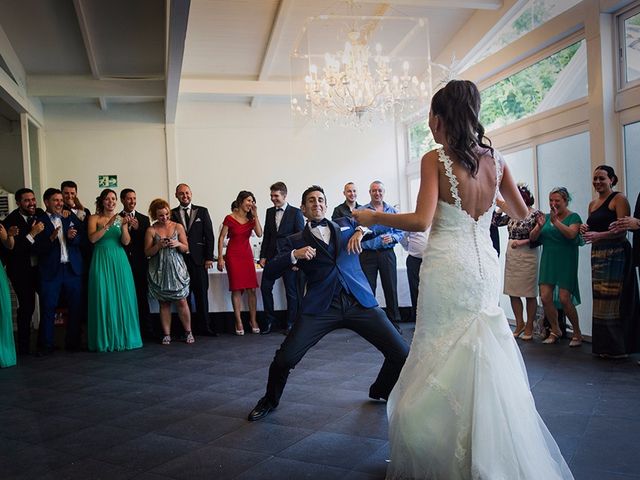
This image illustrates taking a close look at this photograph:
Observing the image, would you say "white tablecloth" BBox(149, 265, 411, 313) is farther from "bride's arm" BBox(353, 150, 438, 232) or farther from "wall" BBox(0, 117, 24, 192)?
"bride's arm" BBox(353, 150, 438, 232)

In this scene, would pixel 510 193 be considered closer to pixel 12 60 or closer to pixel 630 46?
pixel 630 46

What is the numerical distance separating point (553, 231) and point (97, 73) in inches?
253

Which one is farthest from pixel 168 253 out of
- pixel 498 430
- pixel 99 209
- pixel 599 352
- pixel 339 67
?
pixel 498 430

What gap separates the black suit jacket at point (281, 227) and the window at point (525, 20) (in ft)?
11.0

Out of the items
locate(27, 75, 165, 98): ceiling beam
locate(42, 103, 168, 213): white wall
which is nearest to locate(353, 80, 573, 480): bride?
locate(27, 75, 165, 98): ceiling beam

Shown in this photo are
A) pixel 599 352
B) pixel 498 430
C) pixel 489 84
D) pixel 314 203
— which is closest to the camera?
pixel 498 430

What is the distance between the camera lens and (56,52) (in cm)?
783

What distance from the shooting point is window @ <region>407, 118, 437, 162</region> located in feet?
32.4

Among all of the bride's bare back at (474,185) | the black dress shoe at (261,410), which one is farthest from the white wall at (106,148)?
the bride's bare back at (474,185)

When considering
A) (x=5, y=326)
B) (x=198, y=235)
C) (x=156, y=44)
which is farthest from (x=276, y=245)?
(x=156, y=44)

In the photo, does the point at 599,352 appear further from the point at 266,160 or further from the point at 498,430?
the point at 266,160

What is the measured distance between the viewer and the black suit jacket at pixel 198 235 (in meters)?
6.61

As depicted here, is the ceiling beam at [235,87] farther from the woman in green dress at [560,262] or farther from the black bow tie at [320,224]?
the black bow tie at [320,224]

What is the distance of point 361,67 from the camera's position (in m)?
6.82
